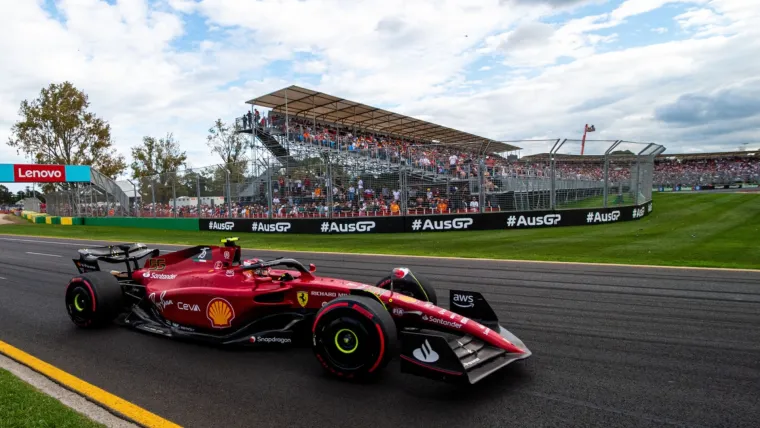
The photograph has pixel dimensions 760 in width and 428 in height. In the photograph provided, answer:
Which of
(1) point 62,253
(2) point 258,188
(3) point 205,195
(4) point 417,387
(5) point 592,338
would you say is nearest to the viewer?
(4) point 417,387

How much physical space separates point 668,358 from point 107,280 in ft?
19.8

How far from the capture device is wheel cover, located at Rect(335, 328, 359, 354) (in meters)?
3.81

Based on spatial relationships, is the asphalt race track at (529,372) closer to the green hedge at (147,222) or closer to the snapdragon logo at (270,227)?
the snapdragon logo at (270,227)

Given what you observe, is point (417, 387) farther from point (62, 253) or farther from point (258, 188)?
point (258, 188)

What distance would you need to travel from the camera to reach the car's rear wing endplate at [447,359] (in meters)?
3.43

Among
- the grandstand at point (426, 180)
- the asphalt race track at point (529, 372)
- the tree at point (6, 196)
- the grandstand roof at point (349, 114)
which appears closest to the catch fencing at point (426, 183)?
the grandstand at point (426, 180)

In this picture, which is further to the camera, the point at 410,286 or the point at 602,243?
the point at 602,243

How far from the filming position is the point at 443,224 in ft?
56.5

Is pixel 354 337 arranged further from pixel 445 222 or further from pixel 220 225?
pixel 220 225

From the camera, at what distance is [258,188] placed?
70.3 feet

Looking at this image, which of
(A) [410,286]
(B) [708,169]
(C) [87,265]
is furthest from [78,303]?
(B) [708,169]

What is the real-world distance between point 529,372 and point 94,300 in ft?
15.9

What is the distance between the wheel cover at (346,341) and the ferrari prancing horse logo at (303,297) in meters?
0.75

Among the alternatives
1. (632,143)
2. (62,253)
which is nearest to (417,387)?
(62,253)
